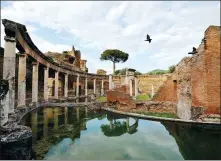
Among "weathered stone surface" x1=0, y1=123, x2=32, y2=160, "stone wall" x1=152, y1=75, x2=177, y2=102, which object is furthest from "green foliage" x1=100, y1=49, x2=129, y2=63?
"weathered stone surface" x1=0, y1=123, x2=32, y2=160

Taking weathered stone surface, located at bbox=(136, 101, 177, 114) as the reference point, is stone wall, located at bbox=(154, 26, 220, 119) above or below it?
above

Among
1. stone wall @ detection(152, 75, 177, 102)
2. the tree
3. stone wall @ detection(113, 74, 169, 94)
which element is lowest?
stone wall @ detection(152, 75, 177, 102)

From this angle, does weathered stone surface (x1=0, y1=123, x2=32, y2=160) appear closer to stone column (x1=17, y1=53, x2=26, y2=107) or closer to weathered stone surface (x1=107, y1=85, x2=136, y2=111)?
stone column (x1=17, y1=53, x2=26, y2=107)

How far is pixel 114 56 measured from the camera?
170ft

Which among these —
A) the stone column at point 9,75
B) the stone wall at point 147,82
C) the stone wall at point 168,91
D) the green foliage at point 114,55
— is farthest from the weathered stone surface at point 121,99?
the green foliage at point 114,55

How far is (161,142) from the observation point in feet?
22.5

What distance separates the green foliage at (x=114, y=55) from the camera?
51.3 metres

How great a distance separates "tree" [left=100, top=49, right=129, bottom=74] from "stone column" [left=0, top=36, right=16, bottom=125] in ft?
143

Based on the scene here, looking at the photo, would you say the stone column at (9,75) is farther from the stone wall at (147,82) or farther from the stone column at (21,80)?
the stone wall at (147,82)

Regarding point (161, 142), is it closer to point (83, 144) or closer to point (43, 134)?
point (83, 144)

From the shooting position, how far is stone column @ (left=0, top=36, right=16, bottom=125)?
19.2ft

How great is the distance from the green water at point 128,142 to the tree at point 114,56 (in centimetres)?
4303

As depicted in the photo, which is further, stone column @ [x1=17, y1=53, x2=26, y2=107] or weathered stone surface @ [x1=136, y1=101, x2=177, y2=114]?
weathered stone surface @ [x1=136, y1=101, x2=177, y2=114]

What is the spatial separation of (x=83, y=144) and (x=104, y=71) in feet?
127
